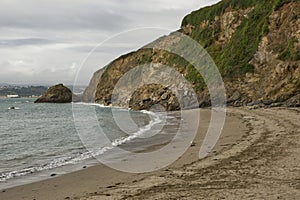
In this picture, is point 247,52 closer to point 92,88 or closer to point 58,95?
point 92,88

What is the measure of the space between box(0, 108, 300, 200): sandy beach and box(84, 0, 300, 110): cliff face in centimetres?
2464

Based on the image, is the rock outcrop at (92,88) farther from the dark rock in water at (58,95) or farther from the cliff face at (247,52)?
the cliff face at (247,52)

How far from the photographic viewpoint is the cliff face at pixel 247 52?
4138 centimetres

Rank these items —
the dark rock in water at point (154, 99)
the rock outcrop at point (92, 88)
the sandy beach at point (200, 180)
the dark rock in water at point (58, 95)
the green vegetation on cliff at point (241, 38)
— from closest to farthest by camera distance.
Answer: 1. the sandy beach at point (200, 180)
2. the green vegetation on cliff at point (241, 38)
3. the dark rock in water at point (154, 99)
4. the rock outcrop at point (92, 88)
5. the dark rock in water at point (58, 95)

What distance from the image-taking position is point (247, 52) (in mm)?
51719

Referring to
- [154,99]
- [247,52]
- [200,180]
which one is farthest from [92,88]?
[200,180]

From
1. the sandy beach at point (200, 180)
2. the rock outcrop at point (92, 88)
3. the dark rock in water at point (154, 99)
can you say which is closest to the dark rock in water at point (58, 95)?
A: the rock outcrop at point (92, 88)

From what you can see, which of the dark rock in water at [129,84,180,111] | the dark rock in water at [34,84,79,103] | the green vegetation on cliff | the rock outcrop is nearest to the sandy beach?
the green vegetation on cliff

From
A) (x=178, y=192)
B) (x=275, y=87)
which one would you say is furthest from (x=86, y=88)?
(x=178, y=192)

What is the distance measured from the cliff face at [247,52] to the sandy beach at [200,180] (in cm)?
2464

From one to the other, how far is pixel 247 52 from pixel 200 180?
44424mm

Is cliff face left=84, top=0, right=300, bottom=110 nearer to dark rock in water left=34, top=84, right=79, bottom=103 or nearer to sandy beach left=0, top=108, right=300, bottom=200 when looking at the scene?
sandy beach left=0, top=108, right=300, bottom=200

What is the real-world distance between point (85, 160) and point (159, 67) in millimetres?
57811

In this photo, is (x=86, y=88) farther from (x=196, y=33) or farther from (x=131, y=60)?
(x=196, y=33)
